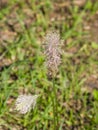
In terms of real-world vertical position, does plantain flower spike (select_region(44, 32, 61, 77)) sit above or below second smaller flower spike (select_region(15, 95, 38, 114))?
above

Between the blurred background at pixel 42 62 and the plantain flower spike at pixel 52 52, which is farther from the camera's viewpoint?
the blurred background at pixel 42 62

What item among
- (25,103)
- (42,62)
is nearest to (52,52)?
(25,103)

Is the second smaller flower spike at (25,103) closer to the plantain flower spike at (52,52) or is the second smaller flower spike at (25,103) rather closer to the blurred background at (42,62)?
the plantain flower spike at (52,52)

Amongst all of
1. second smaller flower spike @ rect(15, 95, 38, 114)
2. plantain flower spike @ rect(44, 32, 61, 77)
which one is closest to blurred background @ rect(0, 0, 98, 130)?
second smaller flower spike @ rect(15, 95, 38, 114)

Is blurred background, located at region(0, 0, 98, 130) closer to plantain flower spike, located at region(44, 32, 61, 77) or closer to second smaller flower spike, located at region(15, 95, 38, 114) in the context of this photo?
second smaller flower spike, located at region(15, 95, 38, 114)

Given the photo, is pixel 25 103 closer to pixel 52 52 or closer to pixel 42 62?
pixel 52 52

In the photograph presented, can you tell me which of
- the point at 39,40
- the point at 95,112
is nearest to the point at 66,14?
the point at 39,40

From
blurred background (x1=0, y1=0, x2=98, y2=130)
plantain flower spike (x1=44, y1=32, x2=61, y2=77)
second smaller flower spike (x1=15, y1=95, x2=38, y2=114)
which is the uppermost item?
plantain flower spike (x1=44, y1=32, x2=61, y2=77)

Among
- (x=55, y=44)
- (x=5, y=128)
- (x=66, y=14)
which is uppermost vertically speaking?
(x=55, y=44)

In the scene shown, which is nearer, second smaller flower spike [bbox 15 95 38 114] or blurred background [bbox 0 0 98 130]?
second smaller flower spike [bbox 15 95 38 114]

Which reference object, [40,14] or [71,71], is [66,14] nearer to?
[40,14]

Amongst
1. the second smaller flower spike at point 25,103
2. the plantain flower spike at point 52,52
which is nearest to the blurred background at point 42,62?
the second smaller flower spike at point 25,103
